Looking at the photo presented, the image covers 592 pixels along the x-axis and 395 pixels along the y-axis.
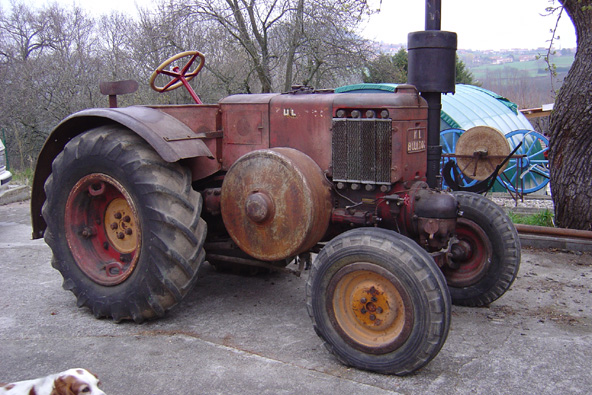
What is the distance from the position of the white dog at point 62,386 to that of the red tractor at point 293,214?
137cm

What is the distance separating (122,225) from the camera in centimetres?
480

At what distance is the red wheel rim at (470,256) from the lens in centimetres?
480

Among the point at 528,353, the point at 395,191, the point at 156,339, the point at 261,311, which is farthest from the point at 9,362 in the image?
the point at 528,353

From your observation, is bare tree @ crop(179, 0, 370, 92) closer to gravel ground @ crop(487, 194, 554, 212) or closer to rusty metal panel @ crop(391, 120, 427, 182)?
gravel ground @ crop(487, 194, 554, 212)

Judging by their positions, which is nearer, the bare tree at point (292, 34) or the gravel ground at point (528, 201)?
the gravel ground at point (528, 201)

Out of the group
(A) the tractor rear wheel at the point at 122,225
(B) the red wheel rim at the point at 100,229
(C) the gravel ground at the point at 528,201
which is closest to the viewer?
(A) the tractor rear wheel at the point at 122,225

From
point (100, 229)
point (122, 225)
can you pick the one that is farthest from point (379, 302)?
point (100, 229)

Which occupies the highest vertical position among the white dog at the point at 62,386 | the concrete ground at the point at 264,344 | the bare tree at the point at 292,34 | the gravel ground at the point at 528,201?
the bare tree at the point at 292,34

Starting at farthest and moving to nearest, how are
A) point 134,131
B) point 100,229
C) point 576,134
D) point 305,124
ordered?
point 576,134, point 100,229, point 305,124, point 134,131

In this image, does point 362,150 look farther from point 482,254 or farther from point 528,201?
point 528,201

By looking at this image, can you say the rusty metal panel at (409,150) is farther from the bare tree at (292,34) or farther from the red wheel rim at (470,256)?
the bare tree at (292,34)

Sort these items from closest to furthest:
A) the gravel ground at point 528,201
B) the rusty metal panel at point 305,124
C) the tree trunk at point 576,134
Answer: the rusty metal panel at point 305,124 → the tree trunk at point 576,134 → the gravel ground at point 528,201

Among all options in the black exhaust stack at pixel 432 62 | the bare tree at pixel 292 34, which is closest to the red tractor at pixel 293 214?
the black exhaust stack at pixel 432 62

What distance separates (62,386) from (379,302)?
1.81 meters
